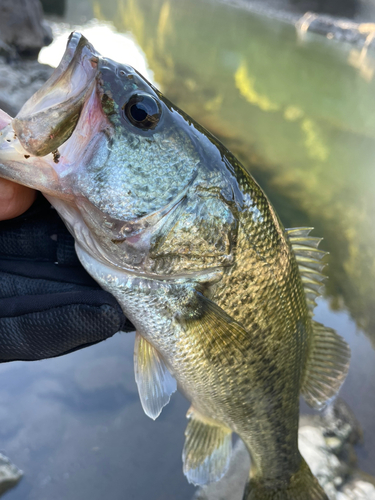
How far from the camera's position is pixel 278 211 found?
217 inches

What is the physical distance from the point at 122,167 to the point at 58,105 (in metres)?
0.25

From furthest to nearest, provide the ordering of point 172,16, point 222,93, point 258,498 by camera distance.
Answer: point 172,16, point 222,93, point 258,498

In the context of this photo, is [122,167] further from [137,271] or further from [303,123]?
[303,123]

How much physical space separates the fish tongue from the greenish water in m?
2.06

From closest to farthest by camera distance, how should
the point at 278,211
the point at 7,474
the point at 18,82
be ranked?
1. the point at 7,474
2. the point at 278,211
3. the point at 18,82

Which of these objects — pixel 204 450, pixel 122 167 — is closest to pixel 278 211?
pixel 204 450

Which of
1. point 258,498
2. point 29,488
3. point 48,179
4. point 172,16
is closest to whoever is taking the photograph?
point 48,179

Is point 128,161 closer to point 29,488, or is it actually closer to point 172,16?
point 29,488

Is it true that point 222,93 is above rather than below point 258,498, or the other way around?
above

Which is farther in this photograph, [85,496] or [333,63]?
[333,63]

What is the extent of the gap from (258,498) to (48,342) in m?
1.53

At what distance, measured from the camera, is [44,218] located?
1456 millimetres

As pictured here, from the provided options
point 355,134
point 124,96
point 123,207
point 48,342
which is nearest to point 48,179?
point 123,207

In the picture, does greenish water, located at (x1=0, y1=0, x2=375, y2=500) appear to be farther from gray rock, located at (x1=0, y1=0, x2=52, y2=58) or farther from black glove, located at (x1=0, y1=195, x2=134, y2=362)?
gray rock, located at (x1=0, y1=0, x2=52, y2=58)
